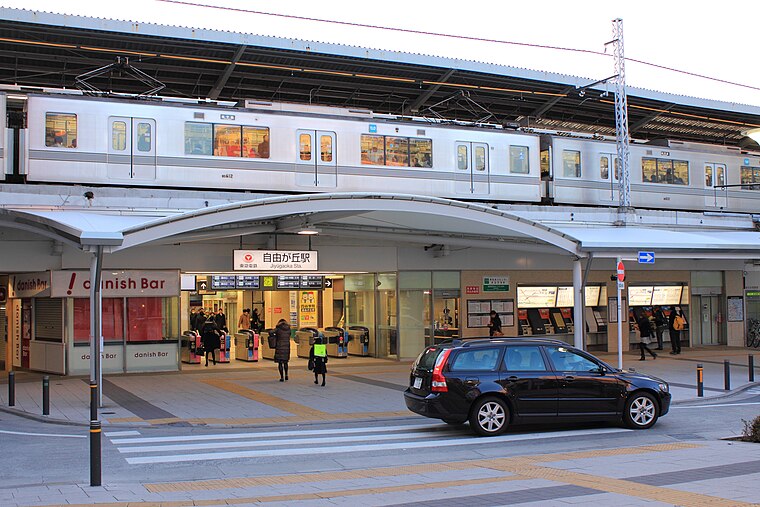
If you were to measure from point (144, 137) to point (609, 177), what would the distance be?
17.5 metres

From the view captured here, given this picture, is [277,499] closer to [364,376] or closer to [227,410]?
[227,410]

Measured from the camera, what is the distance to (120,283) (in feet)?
76.4

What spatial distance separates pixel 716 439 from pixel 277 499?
7.93 meters

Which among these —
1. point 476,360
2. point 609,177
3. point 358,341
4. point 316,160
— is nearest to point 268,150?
point 316,160

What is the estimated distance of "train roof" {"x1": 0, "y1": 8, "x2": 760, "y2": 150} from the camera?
28.0m

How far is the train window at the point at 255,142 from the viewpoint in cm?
2428

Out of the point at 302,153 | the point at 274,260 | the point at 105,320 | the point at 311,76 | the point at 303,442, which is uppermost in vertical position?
the point at 311,76

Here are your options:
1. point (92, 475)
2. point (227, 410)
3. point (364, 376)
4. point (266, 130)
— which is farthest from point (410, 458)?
point (266, 130)

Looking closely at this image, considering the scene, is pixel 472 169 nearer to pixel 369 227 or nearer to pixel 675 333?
pixel 369 227

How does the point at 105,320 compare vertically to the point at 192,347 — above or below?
above

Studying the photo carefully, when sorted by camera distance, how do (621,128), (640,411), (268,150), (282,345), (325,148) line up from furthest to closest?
1. (621,128)
2. (325,148)
3. (268,150)
4. (282,345)
5. (640,411)

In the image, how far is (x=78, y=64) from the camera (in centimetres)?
3150

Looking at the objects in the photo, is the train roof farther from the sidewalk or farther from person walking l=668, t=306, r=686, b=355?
person walking l=668, t=306, r=686, b=355

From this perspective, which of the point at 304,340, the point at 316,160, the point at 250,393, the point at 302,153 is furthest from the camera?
the point at 304,340
